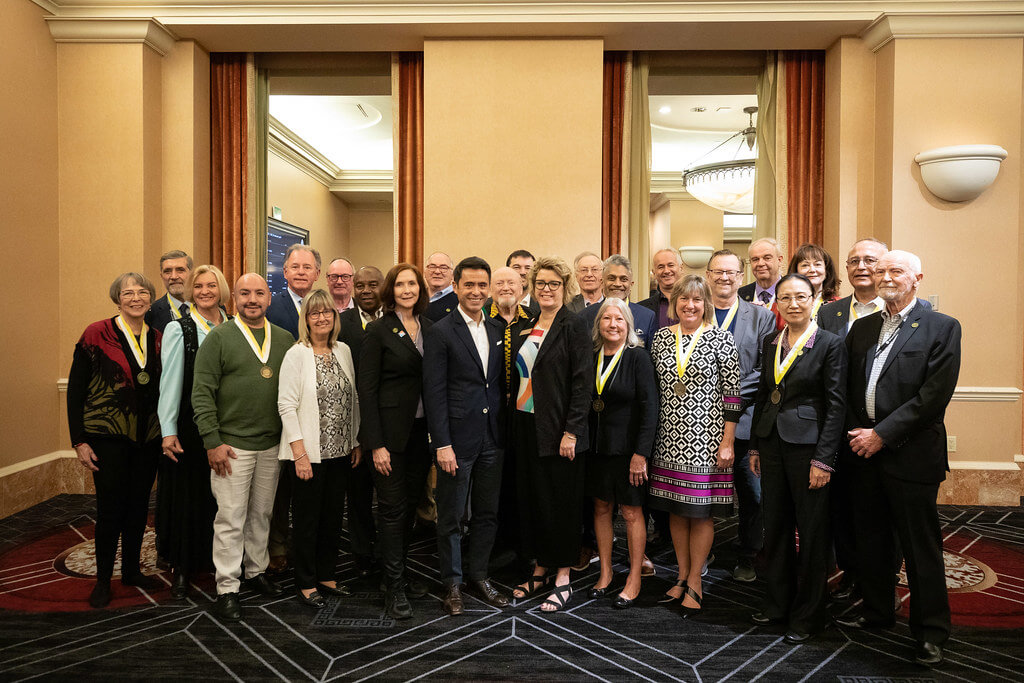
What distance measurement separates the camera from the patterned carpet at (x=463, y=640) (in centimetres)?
261

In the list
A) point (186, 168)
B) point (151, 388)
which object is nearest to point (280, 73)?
point (186, 168)

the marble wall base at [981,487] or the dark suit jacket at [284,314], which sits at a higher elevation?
the dark suit jacket at [284,314]

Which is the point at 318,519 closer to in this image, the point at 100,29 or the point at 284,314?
the point at 284,314

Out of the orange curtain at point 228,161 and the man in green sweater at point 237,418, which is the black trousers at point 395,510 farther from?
the orange curtain at point 228,161

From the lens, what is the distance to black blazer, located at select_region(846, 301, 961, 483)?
103 inches

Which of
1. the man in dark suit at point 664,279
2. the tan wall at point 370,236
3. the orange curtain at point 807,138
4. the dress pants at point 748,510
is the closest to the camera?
the dress pants at point 748,510

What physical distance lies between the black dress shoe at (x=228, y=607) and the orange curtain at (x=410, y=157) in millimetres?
3258

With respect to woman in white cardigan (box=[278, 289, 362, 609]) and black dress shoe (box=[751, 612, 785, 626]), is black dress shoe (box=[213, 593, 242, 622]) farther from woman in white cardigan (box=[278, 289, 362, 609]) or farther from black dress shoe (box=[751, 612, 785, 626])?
black dress shoe (box=[751, 612, 785, 626])

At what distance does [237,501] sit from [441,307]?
5.22ft

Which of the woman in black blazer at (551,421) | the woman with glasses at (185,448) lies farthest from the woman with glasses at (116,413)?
the woman in black blazer at (551,421)

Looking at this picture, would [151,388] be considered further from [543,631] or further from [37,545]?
[543,631]

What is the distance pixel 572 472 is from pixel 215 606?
180 centimetres

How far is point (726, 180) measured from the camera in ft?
26.8

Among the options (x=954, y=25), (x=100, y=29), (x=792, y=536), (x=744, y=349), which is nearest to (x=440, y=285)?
(x=744, y=349)
